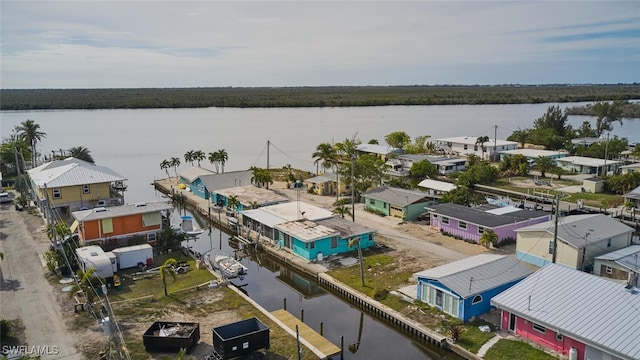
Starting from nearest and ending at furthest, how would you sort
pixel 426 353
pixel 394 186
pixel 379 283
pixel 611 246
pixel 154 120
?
1. pixel 426 353
2. pixel 379 283
3. pixel 611 246
4. pixel 394 186
5. pixel 154 120

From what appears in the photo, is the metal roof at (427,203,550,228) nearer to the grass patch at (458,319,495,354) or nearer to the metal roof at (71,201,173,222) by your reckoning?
the grass patch at (458,319,495,354)

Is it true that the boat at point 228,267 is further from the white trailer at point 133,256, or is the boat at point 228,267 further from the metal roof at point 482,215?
the metal roof at point 482,215

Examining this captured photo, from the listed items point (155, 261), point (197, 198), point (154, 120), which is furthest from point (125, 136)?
point (155, 261)

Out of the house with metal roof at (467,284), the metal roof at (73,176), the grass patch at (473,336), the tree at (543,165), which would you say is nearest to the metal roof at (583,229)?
the house with metal roof at (467,284)

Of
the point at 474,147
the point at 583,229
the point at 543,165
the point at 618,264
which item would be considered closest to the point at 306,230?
the point at 583,229

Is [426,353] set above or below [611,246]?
below

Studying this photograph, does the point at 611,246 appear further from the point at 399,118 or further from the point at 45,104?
the point at 45,104

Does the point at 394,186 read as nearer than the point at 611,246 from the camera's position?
No
